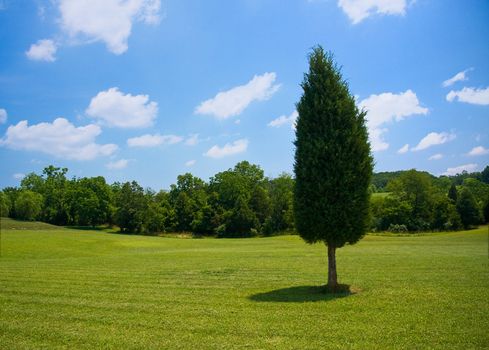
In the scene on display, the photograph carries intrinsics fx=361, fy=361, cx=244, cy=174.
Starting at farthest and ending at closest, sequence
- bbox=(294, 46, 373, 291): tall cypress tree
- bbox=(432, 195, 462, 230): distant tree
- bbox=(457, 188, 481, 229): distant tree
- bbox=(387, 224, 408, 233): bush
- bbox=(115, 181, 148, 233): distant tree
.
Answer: bbox=(115, 181, 148, 233): distant tree < bbox=(457, 188, 481, 229): distant tree < bbox=(387, 224, 408, 233): bush < bbox=(432, 195, 462, 230): distant tree < bbox=(294, 46, 373, 291): tall cypress tree

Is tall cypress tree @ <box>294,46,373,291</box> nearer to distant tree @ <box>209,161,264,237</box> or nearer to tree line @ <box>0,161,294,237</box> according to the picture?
tree line @ <box>0,161,294,237</box>

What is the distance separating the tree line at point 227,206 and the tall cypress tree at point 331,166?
56.2 meters

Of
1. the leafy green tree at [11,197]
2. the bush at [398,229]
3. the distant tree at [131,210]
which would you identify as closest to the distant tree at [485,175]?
the bush at [398,229]

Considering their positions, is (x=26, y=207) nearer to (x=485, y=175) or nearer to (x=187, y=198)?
(x=187, y=198)

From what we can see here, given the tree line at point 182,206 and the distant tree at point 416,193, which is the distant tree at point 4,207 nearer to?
the tree line at point 182,206

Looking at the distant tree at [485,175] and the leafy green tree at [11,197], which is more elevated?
the distant tree at [485,175]

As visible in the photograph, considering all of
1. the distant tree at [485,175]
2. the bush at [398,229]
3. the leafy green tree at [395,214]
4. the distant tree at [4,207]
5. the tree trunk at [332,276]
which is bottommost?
the bush at [398,229]

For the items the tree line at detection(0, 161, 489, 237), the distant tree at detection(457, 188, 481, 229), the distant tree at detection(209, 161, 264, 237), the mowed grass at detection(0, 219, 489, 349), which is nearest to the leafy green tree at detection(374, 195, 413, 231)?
the tree line at detection(0, 161, 489, 237)

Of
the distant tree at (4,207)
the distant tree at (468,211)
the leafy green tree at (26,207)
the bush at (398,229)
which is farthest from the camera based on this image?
the distant tree at (4,207)

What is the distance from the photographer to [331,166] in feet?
50.2

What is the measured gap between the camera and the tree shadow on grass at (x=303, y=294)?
1388 cm

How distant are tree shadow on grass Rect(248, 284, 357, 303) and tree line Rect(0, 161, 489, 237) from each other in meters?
56.0

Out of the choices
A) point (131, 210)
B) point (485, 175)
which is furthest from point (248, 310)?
point (485, 175)

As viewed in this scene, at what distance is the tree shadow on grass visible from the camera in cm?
1388
